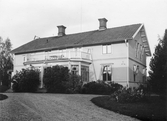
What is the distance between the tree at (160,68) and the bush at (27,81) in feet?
35.7

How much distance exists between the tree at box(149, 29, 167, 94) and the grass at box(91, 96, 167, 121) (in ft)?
3.84

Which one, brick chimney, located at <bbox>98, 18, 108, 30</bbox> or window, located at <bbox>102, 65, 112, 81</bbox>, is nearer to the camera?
window, located at <bbox>102, 65, 112, 81</bbox>

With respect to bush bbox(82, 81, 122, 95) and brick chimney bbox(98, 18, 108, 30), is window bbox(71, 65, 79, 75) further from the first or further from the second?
brick chimney bbox(98, 18, 108, 30)

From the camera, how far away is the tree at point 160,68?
42.8 feet

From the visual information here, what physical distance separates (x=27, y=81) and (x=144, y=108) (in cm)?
1293

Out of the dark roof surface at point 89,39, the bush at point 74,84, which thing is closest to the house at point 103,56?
the dark roof surface at point 89,39

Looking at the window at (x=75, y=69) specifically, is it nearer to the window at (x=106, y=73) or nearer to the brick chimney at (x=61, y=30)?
the window at (x=106, y=73)

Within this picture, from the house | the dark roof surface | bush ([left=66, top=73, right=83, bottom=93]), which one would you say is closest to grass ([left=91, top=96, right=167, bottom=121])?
bush ([left=66, top=73, right=83, bottom=93])

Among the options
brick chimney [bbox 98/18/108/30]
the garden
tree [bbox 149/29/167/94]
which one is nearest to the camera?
the garden

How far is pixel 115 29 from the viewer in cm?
2586

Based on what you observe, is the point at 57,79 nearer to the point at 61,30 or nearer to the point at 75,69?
the point at 75,69

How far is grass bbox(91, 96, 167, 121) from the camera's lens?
9.15 meters

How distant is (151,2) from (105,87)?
11.3 metres

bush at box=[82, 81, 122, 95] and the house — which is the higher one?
the house
